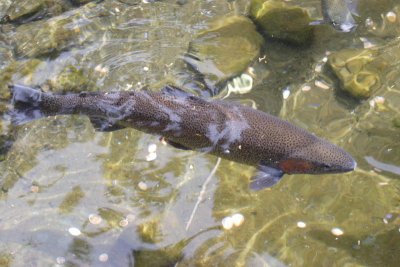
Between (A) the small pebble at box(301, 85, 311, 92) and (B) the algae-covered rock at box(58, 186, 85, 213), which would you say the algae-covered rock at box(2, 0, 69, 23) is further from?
(A) the small pebble at box(301, 85, 311, 92)

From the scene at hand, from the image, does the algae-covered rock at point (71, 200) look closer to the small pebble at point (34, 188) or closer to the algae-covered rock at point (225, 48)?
the small pebble at point (34, 188)

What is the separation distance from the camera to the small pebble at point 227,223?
4.32 m

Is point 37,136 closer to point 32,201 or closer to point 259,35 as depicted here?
point 32,201

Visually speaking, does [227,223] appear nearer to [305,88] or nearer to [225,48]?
[305,88]

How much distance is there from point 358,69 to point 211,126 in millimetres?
2492

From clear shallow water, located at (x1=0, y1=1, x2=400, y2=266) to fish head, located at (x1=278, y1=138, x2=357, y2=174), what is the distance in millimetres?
664

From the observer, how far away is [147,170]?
4762 mm

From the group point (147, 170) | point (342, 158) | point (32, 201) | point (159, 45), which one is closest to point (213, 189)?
point (147, 170)

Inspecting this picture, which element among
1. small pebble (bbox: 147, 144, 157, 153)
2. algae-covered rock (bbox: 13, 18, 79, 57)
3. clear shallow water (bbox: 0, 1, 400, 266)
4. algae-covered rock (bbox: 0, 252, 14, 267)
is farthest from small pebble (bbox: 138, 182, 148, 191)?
algae-covered rock (bbox: 13, 18, 79, 57)

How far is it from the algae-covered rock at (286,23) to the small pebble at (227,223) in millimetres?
2691

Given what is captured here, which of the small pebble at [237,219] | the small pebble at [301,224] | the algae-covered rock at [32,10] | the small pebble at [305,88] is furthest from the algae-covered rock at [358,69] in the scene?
the algae-covered rock at [32,10]

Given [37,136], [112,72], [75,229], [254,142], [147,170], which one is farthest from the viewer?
[112,72]

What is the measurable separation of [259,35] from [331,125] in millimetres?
1634

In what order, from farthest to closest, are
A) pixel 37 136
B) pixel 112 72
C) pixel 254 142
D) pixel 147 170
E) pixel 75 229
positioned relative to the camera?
pixel 112 72 → pixel 37 136 → pixel 147 170 → pixel 75 229 → pixel 254 142
